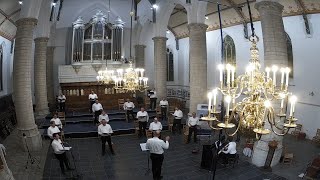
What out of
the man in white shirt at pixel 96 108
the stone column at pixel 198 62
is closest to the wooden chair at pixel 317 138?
the stone column at pixel 198 62

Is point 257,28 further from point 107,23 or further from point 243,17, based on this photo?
point 107,23

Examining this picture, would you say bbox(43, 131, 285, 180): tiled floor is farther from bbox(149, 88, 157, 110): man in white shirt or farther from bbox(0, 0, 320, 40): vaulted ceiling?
bbox(149, 88, 157, 110): man in white shirt

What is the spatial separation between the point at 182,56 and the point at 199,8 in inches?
421

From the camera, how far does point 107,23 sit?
70.2 ft

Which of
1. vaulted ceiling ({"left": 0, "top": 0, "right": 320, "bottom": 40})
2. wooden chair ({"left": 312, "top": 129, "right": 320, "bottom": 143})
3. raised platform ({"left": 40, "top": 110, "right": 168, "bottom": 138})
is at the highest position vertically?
vaulted ceiling ({"left": 0, "top": 0, "right": 320, "bottom": 40})

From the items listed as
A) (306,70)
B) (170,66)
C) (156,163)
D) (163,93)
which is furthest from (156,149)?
(170,66)

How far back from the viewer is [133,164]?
32.8 ft

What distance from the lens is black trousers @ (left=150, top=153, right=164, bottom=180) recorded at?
835 centimetres

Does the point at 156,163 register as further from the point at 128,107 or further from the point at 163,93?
the point at 163,93

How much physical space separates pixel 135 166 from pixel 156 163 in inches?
63.6

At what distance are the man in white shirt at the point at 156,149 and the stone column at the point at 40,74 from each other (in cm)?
1086

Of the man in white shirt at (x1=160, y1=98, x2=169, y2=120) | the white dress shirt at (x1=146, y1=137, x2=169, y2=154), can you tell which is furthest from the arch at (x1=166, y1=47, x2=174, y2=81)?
the white dress shirt at (x1=146, y1=137, x2=169, y2=154)

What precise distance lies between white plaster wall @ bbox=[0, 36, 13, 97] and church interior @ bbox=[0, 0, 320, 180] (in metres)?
0.08

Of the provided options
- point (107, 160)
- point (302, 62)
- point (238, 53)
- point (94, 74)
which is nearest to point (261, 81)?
point (107, 160)
